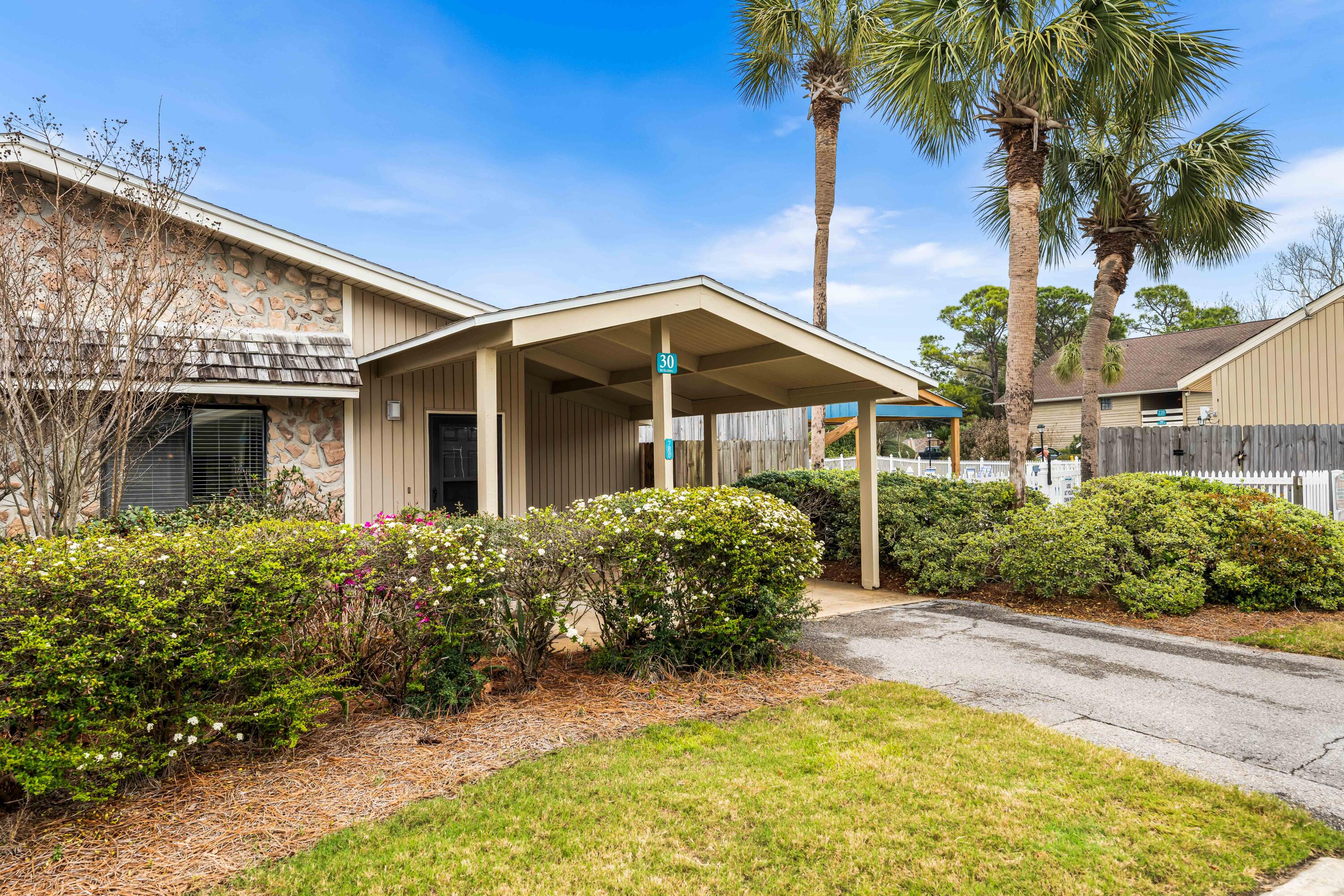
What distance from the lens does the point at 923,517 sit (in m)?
9.75

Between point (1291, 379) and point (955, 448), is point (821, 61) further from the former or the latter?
point (1291, 379)

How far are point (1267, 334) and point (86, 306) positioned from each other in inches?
807

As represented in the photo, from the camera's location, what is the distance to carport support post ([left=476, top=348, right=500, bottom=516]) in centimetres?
627

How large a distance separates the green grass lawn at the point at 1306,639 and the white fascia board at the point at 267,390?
28.7ft

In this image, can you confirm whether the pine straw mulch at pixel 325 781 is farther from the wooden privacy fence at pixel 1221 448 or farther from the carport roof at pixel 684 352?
the wooden privacy fence at pixel 1221 448

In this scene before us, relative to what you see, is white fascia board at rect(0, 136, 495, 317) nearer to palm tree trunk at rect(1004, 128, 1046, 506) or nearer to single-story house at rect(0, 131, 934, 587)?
single-story house at rect(0, 131, 934, 587)

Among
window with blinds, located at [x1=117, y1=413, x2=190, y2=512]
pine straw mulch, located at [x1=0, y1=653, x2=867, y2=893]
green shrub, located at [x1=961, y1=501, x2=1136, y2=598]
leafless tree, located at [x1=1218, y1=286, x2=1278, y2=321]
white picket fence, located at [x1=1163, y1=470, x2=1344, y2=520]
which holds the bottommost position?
pine straw mulch, located at [x1=0, y1=653, x2=867, y2=893]

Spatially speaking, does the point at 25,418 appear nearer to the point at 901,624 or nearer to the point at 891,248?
the point at 901,624

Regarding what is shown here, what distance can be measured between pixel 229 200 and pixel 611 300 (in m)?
4.70

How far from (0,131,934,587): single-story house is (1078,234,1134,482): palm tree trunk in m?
5.10

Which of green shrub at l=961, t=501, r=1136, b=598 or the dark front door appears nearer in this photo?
green shrub at l=961, t=501, r=1136, b=598

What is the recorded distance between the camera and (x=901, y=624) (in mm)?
7574

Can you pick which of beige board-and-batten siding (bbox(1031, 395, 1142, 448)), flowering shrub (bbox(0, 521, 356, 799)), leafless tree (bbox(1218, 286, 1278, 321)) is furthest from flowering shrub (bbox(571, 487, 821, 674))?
leafless tree (bbox(1218, 286, 1278, 321))

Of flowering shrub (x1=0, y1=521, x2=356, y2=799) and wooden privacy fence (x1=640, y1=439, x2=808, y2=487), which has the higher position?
wooden privacy fence (x1=640, y1=439, x2=808, y2=487)
